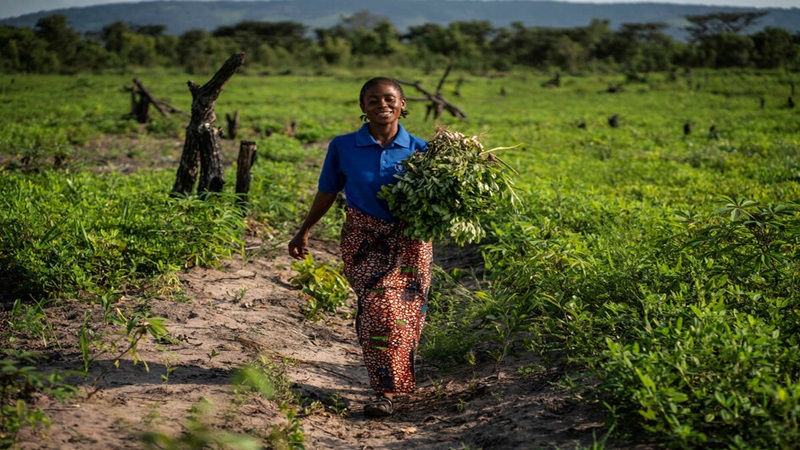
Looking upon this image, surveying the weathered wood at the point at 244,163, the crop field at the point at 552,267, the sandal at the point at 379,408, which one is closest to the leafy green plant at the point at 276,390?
the crop field at the point at 552,267

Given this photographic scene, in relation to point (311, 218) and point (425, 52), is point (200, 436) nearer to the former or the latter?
point (311, 218)

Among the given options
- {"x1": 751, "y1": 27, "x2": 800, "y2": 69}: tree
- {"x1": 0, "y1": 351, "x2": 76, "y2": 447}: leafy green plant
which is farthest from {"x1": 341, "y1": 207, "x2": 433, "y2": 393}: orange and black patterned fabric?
{"x1": 751, "y1": 27, "x2": 800, "y2": 69}: tree

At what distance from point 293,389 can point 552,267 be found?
1.86m

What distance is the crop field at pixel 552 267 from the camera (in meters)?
2.73

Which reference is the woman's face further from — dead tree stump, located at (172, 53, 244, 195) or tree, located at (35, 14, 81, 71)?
tree, located at (35, 14, 81, 71)

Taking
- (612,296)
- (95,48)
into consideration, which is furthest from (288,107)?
(95,48)

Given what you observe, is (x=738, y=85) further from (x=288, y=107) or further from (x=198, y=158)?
(x=198, y=158)

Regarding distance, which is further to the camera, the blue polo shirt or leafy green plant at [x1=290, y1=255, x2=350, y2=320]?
leafy green plant at [x1=290, y1=255, x2=350, y2=320]

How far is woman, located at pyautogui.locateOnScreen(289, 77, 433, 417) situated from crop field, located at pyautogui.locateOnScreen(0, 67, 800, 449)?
1.80 feet

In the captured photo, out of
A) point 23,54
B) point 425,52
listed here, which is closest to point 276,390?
point 23,54

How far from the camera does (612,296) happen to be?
3967 mm

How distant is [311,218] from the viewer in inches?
161

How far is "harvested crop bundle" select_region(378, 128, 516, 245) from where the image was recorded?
11.7 ft

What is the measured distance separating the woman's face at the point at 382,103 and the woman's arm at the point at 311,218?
1.92 ft
